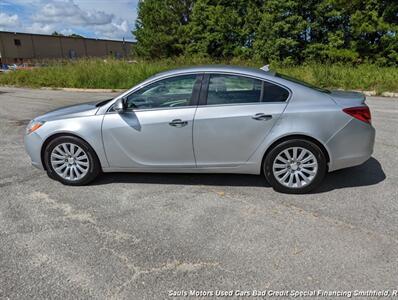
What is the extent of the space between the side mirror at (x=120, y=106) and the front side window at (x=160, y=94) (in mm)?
77

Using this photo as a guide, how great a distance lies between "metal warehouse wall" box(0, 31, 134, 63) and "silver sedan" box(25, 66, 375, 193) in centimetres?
4847

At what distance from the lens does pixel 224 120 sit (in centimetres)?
368

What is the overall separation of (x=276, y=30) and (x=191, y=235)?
71.3 ft

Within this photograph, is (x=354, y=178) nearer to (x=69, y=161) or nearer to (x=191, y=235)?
Answer: (x=191, y=235)

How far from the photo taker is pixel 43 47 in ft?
203

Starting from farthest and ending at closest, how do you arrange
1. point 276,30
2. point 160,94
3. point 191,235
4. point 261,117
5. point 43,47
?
point 43,47 < point 276,30 < point 160,94 < point 261,117 < point 191,235

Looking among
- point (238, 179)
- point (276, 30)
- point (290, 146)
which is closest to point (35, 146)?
point (238, 179)

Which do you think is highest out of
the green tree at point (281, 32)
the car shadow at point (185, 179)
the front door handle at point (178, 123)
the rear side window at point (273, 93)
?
the green tree at point (281, 32)

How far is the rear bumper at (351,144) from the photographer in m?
3.62

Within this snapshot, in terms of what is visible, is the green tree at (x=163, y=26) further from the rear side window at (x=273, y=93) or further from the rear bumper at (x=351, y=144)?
the rear bumper at (x=351, y=144)

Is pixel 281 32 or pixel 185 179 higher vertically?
pixel 281 32

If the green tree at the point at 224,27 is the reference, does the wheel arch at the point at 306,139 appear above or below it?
below

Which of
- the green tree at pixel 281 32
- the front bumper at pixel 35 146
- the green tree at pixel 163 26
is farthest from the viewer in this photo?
the green tree at pixel 163 26

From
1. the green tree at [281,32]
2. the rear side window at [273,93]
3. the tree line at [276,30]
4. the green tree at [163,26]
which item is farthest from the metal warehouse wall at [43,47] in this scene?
the rear side window at [273,93]
